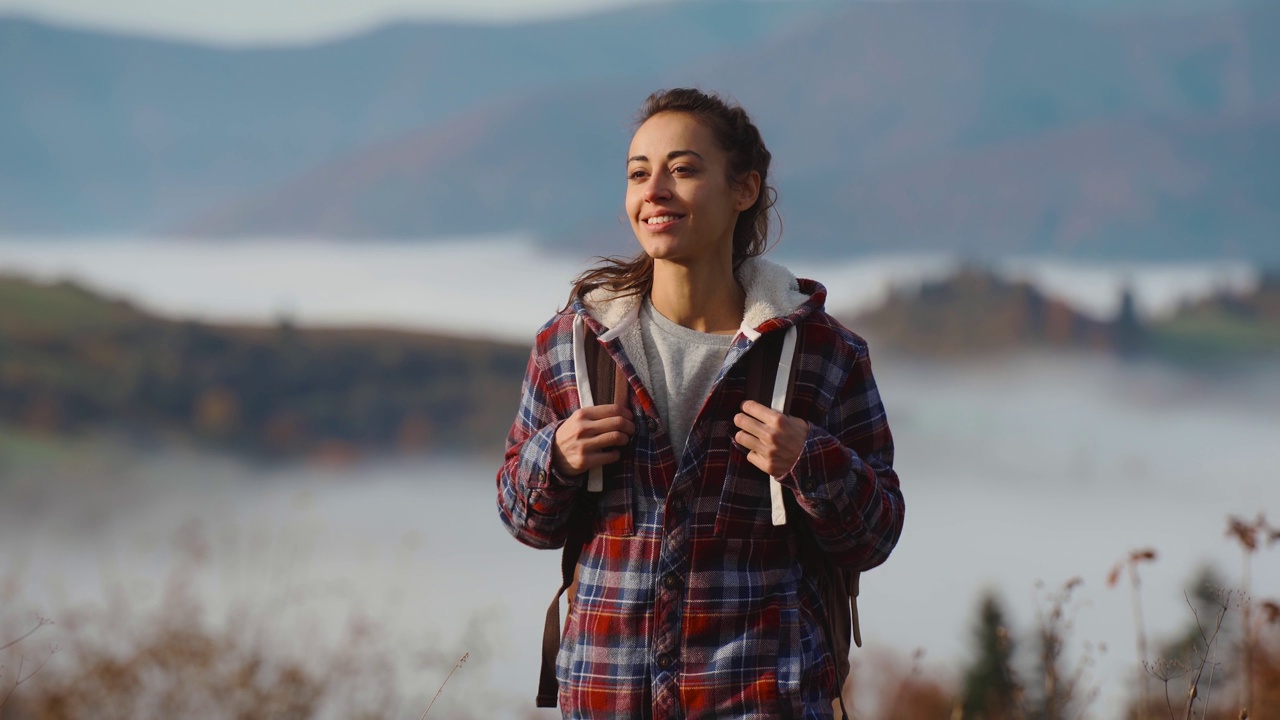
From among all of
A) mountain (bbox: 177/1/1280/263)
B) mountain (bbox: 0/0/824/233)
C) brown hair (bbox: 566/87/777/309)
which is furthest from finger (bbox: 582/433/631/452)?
mountain (bbox: 0/0/824/233)

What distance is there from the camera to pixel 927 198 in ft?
363

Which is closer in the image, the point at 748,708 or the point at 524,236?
the point at 748,708

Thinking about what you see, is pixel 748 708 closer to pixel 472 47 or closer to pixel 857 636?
pixel 857 636

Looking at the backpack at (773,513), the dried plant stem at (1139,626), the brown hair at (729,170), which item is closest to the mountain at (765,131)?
the dried plant stem at (1139,626)

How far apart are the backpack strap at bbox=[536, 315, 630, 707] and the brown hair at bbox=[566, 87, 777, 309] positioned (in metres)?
0.11

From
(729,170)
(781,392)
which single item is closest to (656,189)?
(729,170)

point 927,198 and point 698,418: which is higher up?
point 927,198

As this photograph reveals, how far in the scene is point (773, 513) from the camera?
7.57 ft

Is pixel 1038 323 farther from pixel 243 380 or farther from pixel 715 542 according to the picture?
pixel 715 542

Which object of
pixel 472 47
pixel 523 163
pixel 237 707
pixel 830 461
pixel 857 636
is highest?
pixel 472 47

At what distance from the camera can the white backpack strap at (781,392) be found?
7.54ft

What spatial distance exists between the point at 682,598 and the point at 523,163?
112 m

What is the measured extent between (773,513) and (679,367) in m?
0.32

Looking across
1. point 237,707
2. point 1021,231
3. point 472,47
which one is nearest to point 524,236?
point 472,47
